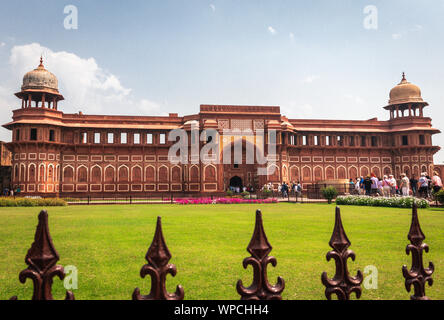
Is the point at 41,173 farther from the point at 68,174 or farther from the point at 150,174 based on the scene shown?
the point at 150,174

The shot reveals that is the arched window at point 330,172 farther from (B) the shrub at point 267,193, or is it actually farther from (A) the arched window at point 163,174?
(A) the arched window at point 163,174

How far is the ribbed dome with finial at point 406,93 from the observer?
3259 centimetres

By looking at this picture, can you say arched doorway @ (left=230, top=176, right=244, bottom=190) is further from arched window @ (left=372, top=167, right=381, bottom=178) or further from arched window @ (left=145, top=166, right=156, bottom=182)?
arched window @ (left=372, top=167, right=381, bottom=178)

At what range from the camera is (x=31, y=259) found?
4.96 ft

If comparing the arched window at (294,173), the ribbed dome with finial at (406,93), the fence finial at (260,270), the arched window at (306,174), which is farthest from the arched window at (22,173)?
the ribbed dome with finial at (406,93)

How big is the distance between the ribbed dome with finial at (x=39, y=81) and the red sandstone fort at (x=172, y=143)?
0.08 meters

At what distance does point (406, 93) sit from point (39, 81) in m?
35.5

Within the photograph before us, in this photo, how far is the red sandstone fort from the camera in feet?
92.6

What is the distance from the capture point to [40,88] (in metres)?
28.6

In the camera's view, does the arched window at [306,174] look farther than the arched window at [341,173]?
No

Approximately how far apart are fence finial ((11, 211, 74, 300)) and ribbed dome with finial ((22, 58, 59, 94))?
104ft

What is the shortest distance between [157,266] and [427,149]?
3689 centimetres

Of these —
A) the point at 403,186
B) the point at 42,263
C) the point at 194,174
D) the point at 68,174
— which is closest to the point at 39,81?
the point at 68,174
